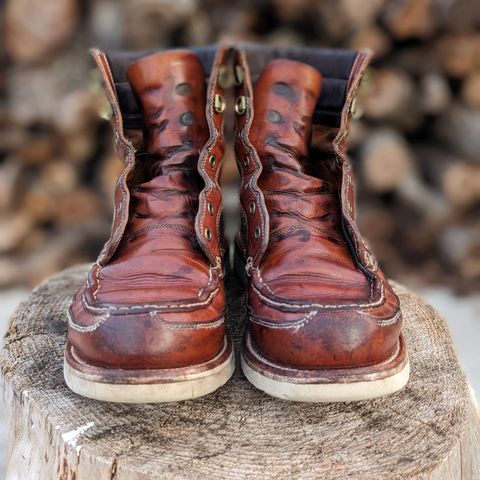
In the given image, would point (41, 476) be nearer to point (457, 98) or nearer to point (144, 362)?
point (144, 362)

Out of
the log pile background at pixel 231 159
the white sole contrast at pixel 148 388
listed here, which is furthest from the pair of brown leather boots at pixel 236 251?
the log pile background at pixel 231 159

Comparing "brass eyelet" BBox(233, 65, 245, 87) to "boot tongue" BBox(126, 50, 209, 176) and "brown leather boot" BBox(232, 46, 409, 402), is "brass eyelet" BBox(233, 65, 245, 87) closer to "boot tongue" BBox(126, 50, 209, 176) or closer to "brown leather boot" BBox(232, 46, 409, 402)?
"brown leather boot" BBox(232, 46, 409, 402)

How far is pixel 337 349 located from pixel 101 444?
42 cm

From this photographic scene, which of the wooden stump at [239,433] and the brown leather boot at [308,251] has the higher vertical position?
the brown leather boot at [308,251]

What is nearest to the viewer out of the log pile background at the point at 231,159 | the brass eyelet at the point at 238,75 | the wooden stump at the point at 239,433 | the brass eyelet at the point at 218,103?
the wooden stump at the point at 239,433

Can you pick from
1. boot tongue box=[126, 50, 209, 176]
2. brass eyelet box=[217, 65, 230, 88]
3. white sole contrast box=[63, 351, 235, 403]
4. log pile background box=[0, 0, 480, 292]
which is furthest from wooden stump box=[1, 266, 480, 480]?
log pile background box=[0, 0, 480, 292]

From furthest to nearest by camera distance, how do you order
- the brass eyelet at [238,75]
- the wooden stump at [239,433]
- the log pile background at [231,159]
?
the log pile background at [231,159] → the brass eyelet at [238,75] → the wooden stump at [239,433]

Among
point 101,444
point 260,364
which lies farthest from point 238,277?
point 101,444

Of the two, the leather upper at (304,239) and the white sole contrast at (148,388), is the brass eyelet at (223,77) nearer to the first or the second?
the leather upper at (304,239)

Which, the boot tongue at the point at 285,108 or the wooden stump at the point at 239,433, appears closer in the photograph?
the wooden stump at the point at 239,433

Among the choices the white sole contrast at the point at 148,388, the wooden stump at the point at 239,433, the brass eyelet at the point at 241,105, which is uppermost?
the brass eyelet at the point at 241,105

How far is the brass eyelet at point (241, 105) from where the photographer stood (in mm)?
1469

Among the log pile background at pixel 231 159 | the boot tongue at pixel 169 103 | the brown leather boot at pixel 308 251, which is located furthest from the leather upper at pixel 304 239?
the log pile background at pixel 231 159

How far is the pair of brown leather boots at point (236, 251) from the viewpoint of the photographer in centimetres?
109
